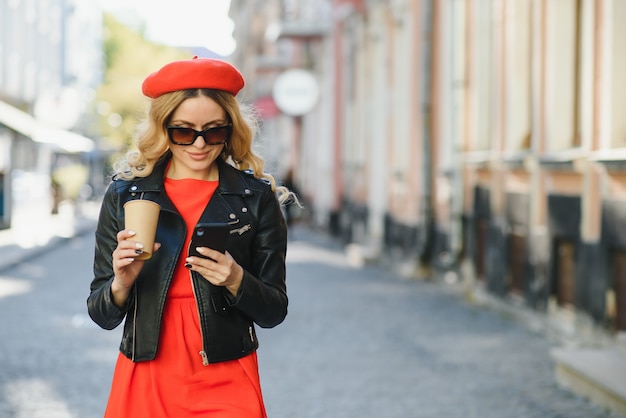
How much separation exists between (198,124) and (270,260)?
42 centimetres

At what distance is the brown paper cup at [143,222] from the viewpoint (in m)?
3.10

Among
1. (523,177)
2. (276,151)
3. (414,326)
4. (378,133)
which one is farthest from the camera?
(276,151)

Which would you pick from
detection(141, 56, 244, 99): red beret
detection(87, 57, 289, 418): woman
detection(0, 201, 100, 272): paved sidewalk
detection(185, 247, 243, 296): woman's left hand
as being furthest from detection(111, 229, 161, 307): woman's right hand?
detection(0, 201, 100, 272): paved sidewalk

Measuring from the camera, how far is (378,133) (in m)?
23.8

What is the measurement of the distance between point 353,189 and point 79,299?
13.4m

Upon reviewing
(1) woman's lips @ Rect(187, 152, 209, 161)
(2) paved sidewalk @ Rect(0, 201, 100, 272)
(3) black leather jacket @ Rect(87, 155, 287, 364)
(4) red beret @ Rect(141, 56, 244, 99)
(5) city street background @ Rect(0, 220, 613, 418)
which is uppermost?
(4) red beret @ Rect(141, 56, 244, 99)

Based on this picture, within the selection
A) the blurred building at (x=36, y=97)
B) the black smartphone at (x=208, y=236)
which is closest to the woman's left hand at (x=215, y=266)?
the black smartphone at (x=208, y=236)

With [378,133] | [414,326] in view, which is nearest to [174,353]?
[414,326]

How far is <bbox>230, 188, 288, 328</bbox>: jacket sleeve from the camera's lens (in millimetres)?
3398

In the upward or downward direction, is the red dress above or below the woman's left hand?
below

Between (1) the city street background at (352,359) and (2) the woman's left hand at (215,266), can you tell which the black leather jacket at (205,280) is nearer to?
(2) the woman's left hand at (215,266)

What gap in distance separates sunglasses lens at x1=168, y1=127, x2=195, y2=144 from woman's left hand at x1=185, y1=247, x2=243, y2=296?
14.2 inches

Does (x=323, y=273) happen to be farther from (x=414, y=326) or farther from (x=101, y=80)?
(x=101, y=80)

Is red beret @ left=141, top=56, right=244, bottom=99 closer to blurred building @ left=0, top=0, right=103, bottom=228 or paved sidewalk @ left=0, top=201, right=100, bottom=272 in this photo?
paved sidewalk @ left=0, top=201, right=100, bottom=272
